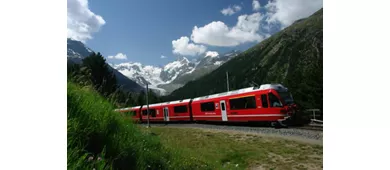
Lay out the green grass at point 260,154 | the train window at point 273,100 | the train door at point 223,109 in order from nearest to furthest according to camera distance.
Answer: the green grass at point 260,154 → the train window at point 273,100 → the train door at point 223,109

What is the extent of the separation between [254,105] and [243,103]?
2.98ft

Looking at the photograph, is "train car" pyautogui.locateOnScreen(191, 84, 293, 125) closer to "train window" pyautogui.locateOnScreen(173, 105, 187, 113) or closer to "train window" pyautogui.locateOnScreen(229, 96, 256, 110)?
"train window" pyautogui.locateOnScreen(229, 96, 256, 110)

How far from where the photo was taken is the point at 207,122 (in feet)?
62.4

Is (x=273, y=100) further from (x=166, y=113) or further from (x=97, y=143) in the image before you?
(x=166, y=113)

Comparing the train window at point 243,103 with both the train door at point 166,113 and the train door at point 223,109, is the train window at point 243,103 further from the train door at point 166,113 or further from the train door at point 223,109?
the train door at point 166,113

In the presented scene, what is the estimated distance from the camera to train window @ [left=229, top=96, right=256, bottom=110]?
1326 centimetres

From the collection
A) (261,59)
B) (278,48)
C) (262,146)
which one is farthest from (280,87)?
(261,59)

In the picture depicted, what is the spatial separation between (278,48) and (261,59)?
47.9 ft

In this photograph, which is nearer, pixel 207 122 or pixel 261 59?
pixel 207 122

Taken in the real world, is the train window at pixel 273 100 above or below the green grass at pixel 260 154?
above

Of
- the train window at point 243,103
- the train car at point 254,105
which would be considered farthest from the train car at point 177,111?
the train window at point 243,103

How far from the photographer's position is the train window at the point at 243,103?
13.3m
